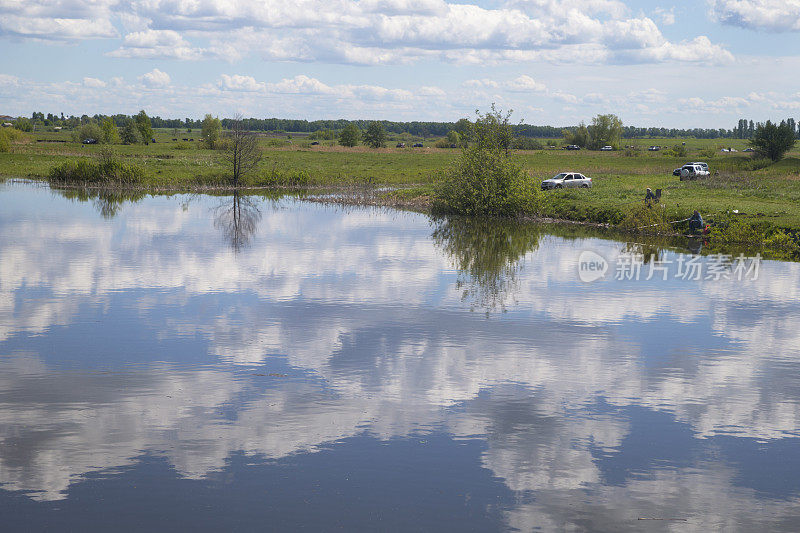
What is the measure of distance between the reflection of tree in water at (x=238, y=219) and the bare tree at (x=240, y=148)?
12.6 metres

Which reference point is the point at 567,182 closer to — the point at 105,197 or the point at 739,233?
the point at 739,233

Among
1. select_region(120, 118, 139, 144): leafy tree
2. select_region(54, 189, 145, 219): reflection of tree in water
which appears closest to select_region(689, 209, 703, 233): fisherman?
select_region(54, 189, 145, 219): reflection of tree in water

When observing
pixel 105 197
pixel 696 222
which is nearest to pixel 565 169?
pixel 696 222

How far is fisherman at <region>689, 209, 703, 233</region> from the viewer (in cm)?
4409

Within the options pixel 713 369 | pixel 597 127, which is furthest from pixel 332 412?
pixel 597 127

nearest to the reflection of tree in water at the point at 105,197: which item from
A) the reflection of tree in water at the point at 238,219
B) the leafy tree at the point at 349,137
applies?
the reflection of tree in water at the point at 238,219

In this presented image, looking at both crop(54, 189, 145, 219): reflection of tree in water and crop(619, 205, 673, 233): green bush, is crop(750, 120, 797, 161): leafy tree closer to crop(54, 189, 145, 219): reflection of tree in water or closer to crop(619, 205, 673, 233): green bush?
crop(619, 205, 673, 233): green bush

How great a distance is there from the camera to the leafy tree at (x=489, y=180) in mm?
55938

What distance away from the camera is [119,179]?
77.2 meters

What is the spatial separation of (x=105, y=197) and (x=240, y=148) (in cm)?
1756

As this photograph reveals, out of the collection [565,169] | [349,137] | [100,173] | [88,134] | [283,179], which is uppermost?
[349,137]

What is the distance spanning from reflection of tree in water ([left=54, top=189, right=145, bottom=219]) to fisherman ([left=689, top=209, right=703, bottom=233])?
36504 mm

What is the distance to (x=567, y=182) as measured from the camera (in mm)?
66750

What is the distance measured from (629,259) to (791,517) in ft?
84.9
